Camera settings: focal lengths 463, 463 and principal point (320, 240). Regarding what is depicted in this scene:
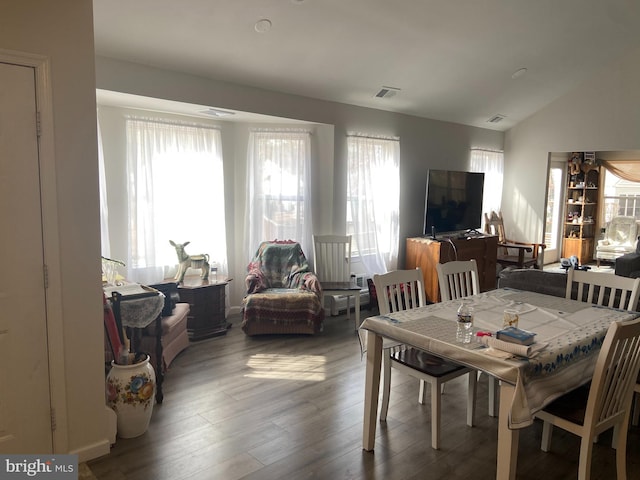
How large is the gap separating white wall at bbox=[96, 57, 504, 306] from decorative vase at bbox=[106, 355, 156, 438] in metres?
2.19

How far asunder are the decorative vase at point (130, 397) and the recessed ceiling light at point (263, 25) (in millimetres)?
2541

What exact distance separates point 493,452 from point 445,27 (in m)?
3.45

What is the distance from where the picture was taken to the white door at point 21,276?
2107 mm

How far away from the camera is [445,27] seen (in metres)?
4.12

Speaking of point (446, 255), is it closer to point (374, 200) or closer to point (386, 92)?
point (374, 200)

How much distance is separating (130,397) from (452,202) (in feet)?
15.7

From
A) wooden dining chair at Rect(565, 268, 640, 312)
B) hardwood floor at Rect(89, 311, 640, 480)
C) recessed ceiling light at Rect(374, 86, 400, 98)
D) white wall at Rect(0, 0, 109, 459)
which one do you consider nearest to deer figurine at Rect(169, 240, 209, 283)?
hardwood floor at Rect(89, 311, 640, 480)

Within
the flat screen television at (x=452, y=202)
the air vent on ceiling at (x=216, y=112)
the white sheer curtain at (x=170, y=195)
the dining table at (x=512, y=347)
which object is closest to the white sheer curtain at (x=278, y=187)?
the white sheer curtain at (x=170, y=195)

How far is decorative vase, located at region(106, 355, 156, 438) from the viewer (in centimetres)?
261

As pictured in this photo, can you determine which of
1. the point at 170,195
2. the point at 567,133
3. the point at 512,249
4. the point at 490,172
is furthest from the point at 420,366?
the point at 567,133

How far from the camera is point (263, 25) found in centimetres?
351

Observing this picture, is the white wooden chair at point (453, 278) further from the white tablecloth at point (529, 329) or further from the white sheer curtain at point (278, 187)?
the white sheer curtain at point (278, 187)

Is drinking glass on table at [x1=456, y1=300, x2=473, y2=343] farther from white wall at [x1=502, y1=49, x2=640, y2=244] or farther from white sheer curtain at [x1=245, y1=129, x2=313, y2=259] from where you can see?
white wall at [x1=502, y1=49, x2=640, y2=244]

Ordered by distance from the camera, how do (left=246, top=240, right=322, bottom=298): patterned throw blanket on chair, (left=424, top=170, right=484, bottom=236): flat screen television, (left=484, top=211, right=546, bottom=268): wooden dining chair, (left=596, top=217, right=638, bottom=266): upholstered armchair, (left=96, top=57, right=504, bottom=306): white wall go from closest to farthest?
(left=96, top=57, right=504, bottom=306): white wall
(left=246, top=240, right=322, bottom=298): patterned throw blanket on chair
(left=424, top=170, right=484, bottom=236): flat screen television
(left=484, top=211, right=546, bottom=268): wooden dining chair
(left=596, top=217, right=638, bottom=266): upholstered armchair
